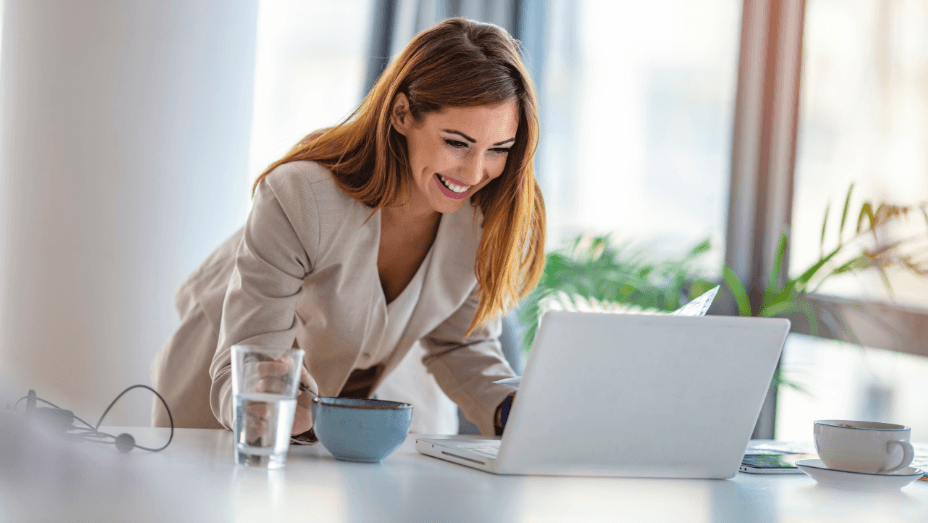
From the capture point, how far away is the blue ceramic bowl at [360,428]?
0.91m

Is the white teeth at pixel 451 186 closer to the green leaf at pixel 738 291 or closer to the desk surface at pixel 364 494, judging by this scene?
the desk surface at pixel 364 494

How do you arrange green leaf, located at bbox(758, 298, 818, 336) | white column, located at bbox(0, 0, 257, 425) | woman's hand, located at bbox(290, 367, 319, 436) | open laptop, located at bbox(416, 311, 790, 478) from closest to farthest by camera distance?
open laptop, located at bbox(416, 311, 790, 478)
woman's hand, located at bbox(290, 367, 319, 436)
white column, located at bbox(0, 0, 257, 425)
green leaf, located at bbox(758, 298, 818, 336)

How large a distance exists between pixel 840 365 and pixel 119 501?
2.49m

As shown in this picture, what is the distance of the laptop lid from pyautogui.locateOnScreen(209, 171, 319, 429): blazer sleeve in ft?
1.56

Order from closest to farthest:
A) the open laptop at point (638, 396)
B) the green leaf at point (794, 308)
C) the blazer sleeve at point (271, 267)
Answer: the open laptop at point (638, 396), the blazer sleeve at point (271, 267), the green leaf at point (794, 308)

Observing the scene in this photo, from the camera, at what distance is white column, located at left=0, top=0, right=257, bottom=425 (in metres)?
2.40

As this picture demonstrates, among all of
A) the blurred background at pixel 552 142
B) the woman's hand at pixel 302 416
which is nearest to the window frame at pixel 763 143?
the blurred background at pixel 552 142

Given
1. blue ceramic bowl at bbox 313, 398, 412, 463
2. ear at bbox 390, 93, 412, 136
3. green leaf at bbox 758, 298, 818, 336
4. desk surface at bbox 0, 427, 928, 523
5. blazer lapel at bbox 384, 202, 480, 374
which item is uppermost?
ear at bbox 390, 93, 412, 136

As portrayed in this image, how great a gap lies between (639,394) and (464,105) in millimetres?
558

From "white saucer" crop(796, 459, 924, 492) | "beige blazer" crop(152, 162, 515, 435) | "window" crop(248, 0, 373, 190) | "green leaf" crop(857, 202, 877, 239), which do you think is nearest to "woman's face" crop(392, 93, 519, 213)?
"beige blazer" crop(152, 162, 515, 435)

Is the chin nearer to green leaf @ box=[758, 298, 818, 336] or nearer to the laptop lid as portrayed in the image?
the laptop lid

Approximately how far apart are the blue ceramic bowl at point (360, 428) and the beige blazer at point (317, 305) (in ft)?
0.68

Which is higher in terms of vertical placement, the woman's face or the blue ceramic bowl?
the woman's face

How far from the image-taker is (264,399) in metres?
0.85
